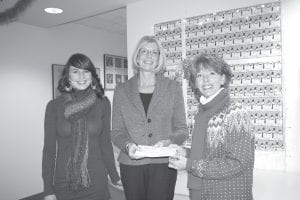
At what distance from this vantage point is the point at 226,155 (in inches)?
48.6

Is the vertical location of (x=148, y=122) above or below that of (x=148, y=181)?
above

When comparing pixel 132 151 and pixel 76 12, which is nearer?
pixel 132 151

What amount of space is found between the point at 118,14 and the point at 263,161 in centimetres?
310

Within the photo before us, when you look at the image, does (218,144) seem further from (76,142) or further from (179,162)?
(76,142)

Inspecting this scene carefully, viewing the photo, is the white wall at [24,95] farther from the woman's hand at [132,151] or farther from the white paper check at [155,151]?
the white paper check at [155,151]

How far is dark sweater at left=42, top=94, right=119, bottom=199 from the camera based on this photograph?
1.70 m

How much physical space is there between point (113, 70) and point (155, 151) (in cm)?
441

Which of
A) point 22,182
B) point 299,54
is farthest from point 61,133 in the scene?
point 22,182

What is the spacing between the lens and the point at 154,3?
347 centimetres

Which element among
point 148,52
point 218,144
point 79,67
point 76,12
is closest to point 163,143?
point 218,144

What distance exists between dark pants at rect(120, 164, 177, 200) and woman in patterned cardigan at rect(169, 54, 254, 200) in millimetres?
257

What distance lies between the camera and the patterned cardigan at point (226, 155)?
1190 mm

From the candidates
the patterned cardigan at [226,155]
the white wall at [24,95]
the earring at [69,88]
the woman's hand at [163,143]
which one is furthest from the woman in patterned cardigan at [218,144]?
the white wall at [24,95]

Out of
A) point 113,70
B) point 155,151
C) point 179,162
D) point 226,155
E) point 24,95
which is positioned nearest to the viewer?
point 226,155
